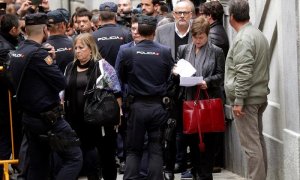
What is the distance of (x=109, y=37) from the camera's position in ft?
39.8

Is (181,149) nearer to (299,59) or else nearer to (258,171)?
(258,171)

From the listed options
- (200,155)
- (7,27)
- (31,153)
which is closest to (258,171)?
(200,155)

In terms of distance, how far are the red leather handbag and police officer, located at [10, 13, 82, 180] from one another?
145cm

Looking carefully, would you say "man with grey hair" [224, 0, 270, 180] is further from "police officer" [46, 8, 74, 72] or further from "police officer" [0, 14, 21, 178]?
"police officer" [0, 14, 21, 178]

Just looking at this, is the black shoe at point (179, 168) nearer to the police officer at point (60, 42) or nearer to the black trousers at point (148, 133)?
the black trousers at point (148, 133)

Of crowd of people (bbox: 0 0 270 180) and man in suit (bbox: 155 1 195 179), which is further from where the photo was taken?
man in suit (bbox: 155 1 195 179)

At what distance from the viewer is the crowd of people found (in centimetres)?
977

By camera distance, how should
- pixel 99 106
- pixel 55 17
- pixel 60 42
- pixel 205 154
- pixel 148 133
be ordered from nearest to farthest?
pixel 99 106 < pixel 148 133 < pixel 205 154 < pixel 55 17 < pixel 60 42

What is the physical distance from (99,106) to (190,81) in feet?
3.67

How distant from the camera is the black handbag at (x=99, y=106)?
10.2 meters

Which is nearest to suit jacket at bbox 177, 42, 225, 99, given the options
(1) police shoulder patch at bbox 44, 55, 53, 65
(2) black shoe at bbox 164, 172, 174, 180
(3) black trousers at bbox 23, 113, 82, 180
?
(2) black shoe at bbox 164, 172, 174, 180

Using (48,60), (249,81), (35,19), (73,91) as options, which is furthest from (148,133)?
(35,19)

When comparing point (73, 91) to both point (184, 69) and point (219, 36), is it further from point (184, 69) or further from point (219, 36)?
point (219, 36)

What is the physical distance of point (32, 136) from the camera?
991 centimetres
